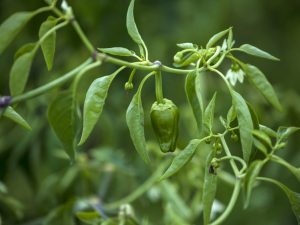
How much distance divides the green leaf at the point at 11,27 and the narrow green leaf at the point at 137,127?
13cm

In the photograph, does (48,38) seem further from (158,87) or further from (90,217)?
(90,217)

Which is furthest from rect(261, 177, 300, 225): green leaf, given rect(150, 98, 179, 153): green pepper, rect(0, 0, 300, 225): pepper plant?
rect(150, 98, 179, 153): green pepper

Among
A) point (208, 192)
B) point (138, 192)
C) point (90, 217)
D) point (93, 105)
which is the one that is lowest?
point (138, 192)

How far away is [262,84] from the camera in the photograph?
703mm

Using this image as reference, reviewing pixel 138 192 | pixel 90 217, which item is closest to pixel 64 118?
pixel 90 217

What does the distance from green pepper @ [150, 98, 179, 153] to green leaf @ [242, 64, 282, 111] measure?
0.29ft

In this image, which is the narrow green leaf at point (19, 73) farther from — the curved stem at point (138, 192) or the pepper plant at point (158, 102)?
the curved stem at point (138, 192)

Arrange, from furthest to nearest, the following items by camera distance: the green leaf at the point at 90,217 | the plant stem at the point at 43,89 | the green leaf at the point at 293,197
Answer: the green leaf at the point at 90,217
the green leaf at the point at 293,197
the plant stem at the point at 43,89

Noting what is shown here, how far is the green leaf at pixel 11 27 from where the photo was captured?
69cm

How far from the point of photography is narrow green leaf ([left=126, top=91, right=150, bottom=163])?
0.71 metres

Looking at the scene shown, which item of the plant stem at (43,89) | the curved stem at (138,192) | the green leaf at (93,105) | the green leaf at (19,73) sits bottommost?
the curved stem at (138,192)

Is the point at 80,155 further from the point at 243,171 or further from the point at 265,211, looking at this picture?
the point at 265,211

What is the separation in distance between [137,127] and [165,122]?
0.15ft

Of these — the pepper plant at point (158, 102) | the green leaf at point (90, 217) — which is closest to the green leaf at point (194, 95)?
the pepper plant at point (158, 102)
